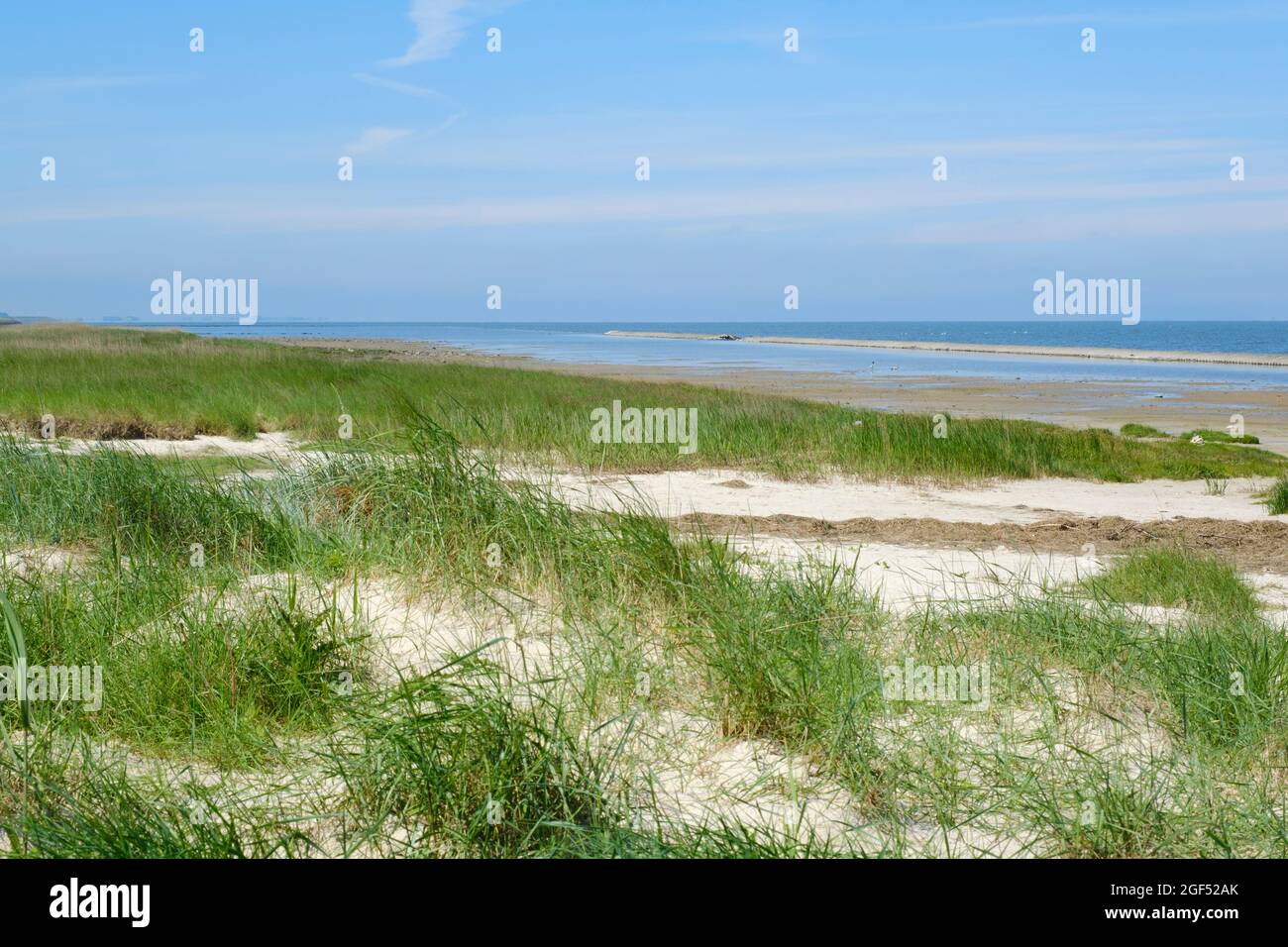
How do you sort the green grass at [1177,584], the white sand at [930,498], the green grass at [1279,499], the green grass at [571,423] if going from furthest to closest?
the green grass at [571,423]
the green grass at [1279,499]
the white sand at [930,498]
the green grass at [1177,584]

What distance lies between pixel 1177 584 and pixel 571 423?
11.1 m

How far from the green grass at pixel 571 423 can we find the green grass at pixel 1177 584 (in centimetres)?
657

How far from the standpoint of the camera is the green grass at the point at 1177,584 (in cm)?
698

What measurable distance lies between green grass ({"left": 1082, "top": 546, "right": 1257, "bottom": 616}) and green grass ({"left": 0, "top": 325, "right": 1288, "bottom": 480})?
657 centimetres

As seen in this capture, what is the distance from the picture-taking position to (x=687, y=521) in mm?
10000

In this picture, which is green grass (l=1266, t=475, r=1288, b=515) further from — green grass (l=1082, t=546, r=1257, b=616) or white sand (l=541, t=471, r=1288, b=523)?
green grass (l=1082, t=546, r=1257, b=616)

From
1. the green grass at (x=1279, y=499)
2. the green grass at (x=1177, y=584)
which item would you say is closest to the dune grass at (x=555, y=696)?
the green grass at (x=1177, y=584)

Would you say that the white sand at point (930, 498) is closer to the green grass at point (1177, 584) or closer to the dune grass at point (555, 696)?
the green grass at point (1177, 584)

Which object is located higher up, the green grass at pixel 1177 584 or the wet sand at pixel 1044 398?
the wet sand at pixel 1044 398

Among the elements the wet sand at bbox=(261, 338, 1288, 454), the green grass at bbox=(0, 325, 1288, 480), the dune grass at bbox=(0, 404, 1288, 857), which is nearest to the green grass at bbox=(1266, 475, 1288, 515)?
the green grass at bbox=(0, 325, 1288, 480)

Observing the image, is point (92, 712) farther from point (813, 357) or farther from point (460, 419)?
point (813, 357)

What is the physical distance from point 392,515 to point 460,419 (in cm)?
824

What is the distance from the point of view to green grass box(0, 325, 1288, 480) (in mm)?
15211
